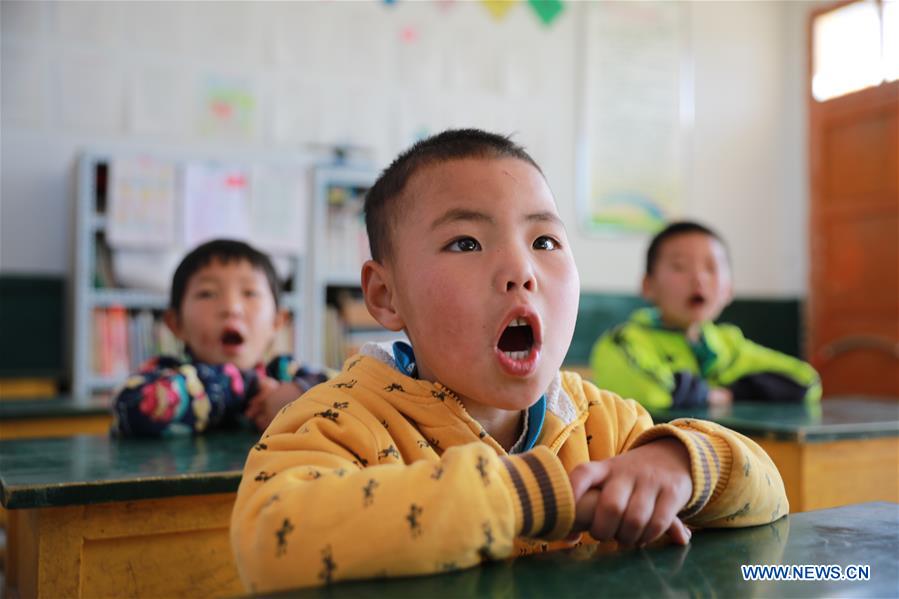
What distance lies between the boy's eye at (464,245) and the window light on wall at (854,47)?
508 centimetres

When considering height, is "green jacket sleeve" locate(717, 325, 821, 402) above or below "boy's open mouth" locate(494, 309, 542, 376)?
below

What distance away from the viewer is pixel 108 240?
3.75 meters

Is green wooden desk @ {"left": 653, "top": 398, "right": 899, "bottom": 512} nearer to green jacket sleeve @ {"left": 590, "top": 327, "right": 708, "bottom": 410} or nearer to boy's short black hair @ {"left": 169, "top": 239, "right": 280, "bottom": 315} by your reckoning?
green jacket sleeve @ {"left": 590, "top": 327, "right": 708, "bottom": 410}

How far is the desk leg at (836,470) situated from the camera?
1.89 meters

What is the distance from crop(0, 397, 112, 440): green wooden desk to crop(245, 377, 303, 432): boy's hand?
795mm

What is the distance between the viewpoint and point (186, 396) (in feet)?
6.15

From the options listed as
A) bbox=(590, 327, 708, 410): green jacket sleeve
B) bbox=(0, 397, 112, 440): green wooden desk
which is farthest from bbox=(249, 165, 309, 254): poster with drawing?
bbox=(590, 327, 708, 410): green jacket sleeve

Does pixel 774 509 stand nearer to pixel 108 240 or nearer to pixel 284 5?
pixel 108 240

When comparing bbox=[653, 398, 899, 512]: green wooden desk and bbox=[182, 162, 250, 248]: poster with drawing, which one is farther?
bbox=[182, 162, 250, 248]: poster with drawing

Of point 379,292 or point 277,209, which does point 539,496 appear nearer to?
point 379,292

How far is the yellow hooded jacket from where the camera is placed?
0.64 metres

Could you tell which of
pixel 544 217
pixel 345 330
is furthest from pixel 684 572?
pixel 345 330

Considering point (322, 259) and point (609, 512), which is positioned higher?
point (322, 259)

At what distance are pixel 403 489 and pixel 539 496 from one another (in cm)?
11
